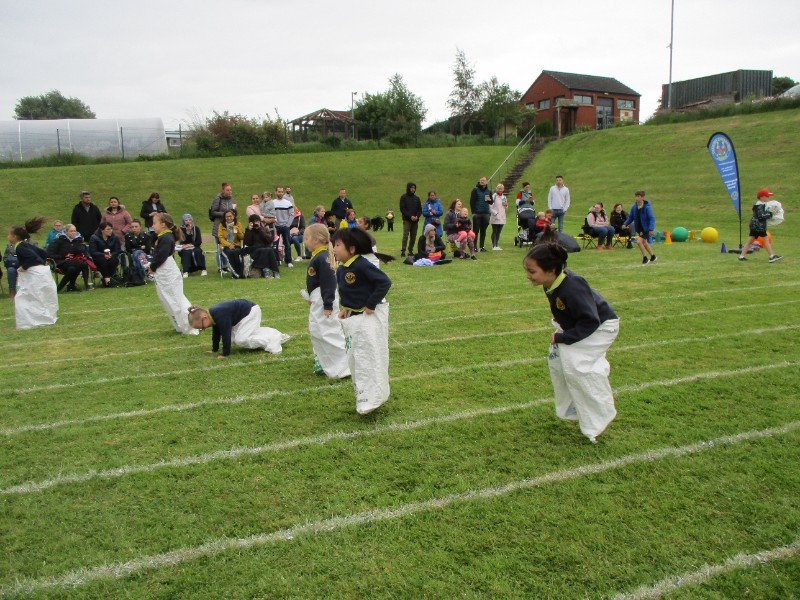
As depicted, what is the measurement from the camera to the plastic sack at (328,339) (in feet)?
22.2

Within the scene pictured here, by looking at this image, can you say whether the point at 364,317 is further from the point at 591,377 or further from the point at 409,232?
the point at 409,232

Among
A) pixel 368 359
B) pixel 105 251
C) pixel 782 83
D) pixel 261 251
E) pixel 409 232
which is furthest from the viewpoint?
pixel 782 83

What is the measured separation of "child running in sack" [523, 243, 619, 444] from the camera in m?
4.56

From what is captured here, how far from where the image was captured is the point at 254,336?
26.0 feet

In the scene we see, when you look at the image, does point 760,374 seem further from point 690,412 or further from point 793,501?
point 793,501

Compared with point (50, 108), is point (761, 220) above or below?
below

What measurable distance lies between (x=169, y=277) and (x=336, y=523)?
6.49 m

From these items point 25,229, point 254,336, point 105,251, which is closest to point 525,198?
point 105,251

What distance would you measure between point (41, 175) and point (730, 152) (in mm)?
34588

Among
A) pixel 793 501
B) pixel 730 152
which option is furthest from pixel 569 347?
pixel 730 152

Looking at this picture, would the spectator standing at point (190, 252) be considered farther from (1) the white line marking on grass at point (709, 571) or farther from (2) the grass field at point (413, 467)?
(1) the white line marking on grass at point (709, 571)

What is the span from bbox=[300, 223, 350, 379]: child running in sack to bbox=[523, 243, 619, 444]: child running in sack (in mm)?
2633

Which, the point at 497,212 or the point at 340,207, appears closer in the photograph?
the point at 340,207

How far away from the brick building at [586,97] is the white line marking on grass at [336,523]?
183ft
